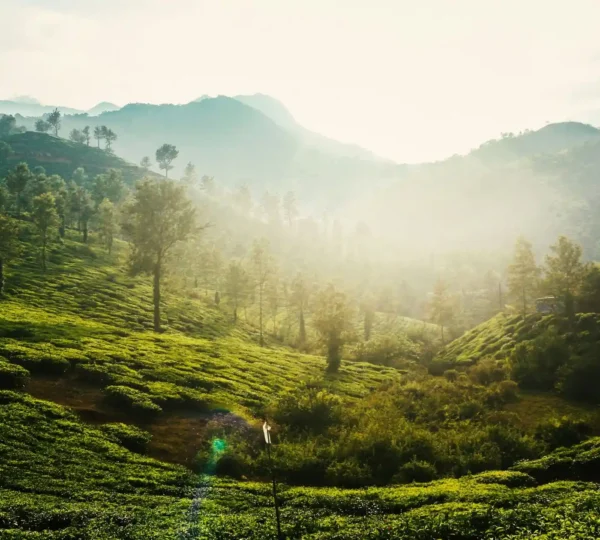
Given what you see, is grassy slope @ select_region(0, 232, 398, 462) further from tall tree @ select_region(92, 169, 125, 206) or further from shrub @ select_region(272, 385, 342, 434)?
tall tree @ select_region(92, 169, 125, 206)

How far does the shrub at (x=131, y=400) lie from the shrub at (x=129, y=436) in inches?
135

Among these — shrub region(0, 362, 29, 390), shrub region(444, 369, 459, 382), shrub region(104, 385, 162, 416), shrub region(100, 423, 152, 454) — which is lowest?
shrub region(444, 369, 459, 382)

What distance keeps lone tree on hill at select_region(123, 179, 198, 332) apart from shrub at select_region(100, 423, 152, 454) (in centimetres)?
3408

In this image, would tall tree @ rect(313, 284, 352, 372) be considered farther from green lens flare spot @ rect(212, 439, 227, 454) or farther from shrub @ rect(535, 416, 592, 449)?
green lens flare spot @ rect(212, 439, 227, 454)

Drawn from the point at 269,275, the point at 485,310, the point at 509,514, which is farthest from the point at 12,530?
the point at 485,310

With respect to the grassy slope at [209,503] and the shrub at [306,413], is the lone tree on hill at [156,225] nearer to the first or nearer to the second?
the shrub at [306,413]

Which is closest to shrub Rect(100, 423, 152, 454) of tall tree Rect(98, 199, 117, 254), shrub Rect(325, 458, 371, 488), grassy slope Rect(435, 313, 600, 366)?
shrub Rect(325, 458, 371, 488)

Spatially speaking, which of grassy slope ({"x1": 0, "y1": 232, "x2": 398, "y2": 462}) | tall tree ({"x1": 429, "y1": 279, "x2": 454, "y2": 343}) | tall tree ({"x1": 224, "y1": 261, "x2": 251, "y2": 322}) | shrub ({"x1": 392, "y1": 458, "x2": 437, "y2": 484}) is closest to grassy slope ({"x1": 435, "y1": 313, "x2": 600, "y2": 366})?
tall tree ({"x1": 429, "y1": 279, "x2": 454, "y2": 343})

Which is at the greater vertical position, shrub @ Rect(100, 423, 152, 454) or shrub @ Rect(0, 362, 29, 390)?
shrub @ Rect(0, 362, 29, 390)

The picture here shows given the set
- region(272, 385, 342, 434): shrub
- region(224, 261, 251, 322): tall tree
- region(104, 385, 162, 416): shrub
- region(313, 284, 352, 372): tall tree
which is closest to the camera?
region(104, 385, 162, 416): shrub

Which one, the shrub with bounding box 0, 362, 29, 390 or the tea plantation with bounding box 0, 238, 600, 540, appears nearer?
the tea plantation with bounding box 0, 238, 600, 540

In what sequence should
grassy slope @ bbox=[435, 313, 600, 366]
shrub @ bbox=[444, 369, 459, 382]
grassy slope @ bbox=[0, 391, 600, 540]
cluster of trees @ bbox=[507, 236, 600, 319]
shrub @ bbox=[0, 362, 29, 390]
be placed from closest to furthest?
grassy slope @ bbox=[0, 391, 600, 540] → shrub @ bbox=[0, 362, 29, 390] → grassy slope @ bbox=[435, 313, 600, 366] → shrub @ bbox=[444, 369, 459, 382] → cluster of trees @ bbox=[507, 236, 600, 319]

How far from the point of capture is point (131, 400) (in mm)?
35031

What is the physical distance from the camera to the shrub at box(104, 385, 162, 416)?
113 ft
